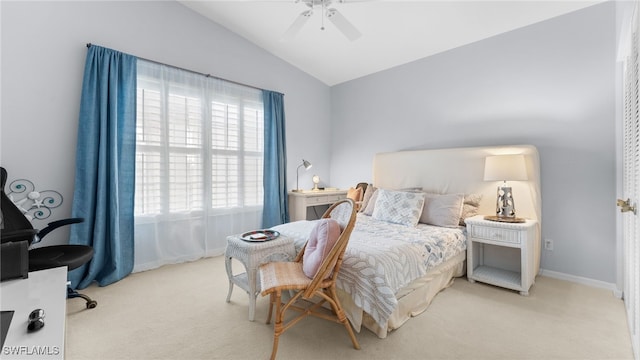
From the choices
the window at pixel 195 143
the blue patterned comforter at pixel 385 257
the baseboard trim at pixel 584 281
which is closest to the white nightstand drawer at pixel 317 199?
the window at pixel 195 143

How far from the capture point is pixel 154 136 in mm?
3182

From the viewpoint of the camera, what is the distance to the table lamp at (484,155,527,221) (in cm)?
262

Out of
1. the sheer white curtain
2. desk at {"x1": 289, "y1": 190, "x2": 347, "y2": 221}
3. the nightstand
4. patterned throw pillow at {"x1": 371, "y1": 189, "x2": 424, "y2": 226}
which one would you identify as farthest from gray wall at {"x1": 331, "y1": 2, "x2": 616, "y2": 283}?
the sheer white curtain

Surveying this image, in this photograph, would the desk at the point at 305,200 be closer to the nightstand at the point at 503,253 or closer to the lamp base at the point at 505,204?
the nightstand at the point at 503,253

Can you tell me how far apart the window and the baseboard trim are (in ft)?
11.7

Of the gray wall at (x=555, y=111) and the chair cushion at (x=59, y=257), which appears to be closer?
the chair cushion at (x=59, y=257)

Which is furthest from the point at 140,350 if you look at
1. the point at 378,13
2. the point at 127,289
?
the point at 378,13

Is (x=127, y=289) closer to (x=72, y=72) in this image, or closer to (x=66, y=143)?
(x=66, y=143)

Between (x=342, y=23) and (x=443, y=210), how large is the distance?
2098 mm

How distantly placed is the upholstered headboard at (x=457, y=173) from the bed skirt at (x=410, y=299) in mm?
866

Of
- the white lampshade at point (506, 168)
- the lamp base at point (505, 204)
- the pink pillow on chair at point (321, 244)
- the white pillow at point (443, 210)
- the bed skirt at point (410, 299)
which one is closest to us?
the pink pillow on chair at point (321, 244)

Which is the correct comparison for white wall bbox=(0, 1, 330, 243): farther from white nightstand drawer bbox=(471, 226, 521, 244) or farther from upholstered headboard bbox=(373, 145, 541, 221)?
white nightstand drawer bbox=(471, 226, 521, 244)

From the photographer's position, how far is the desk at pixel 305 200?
4259mm

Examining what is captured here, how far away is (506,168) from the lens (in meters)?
2.66
